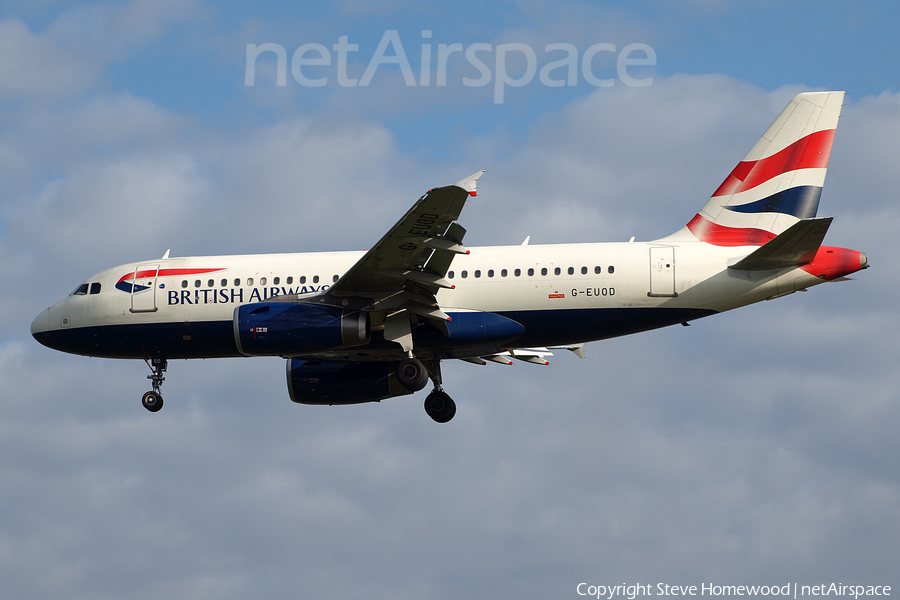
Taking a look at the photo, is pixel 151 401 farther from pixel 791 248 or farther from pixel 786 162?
pixel 786 162

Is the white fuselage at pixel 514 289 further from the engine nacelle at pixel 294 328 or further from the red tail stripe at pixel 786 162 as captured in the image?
the red tail stripe at pixel 786 162

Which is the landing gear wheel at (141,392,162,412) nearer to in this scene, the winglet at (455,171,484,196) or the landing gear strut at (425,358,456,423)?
the landing gear strut at (425,358,456,423)

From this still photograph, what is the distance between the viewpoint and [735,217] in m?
31.1

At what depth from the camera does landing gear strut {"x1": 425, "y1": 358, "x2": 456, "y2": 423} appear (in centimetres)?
3309

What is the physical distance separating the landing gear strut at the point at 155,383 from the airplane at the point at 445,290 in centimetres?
5

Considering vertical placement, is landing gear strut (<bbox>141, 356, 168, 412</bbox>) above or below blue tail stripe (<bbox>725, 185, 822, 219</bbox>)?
below

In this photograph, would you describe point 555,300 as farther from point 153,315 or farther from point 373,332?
point 153,315

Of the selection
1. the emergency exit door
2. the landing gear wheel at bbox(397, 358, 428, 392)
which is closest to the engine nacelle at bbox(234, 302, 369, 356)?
the landing gear wheel at bbox(397, 358, 428, 392)

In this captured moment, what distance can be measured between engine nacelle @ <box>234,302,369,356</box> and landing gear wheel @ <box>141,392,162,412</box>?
16.5ft

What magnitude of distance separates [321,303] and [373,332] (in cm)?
185

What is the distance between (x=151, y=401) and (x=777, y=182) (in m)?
18.9

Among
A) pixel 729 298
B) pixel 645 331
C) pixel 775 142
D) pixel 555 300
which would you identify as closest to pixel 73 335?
pixel 555 300

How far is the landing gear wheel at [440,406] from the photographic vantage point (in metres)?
33.1

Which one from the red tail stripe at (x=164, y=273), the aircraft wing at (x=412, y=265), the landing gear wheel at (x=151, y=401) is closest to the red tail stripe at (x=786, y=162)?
the aircraft wing at (x=412, y=265)
